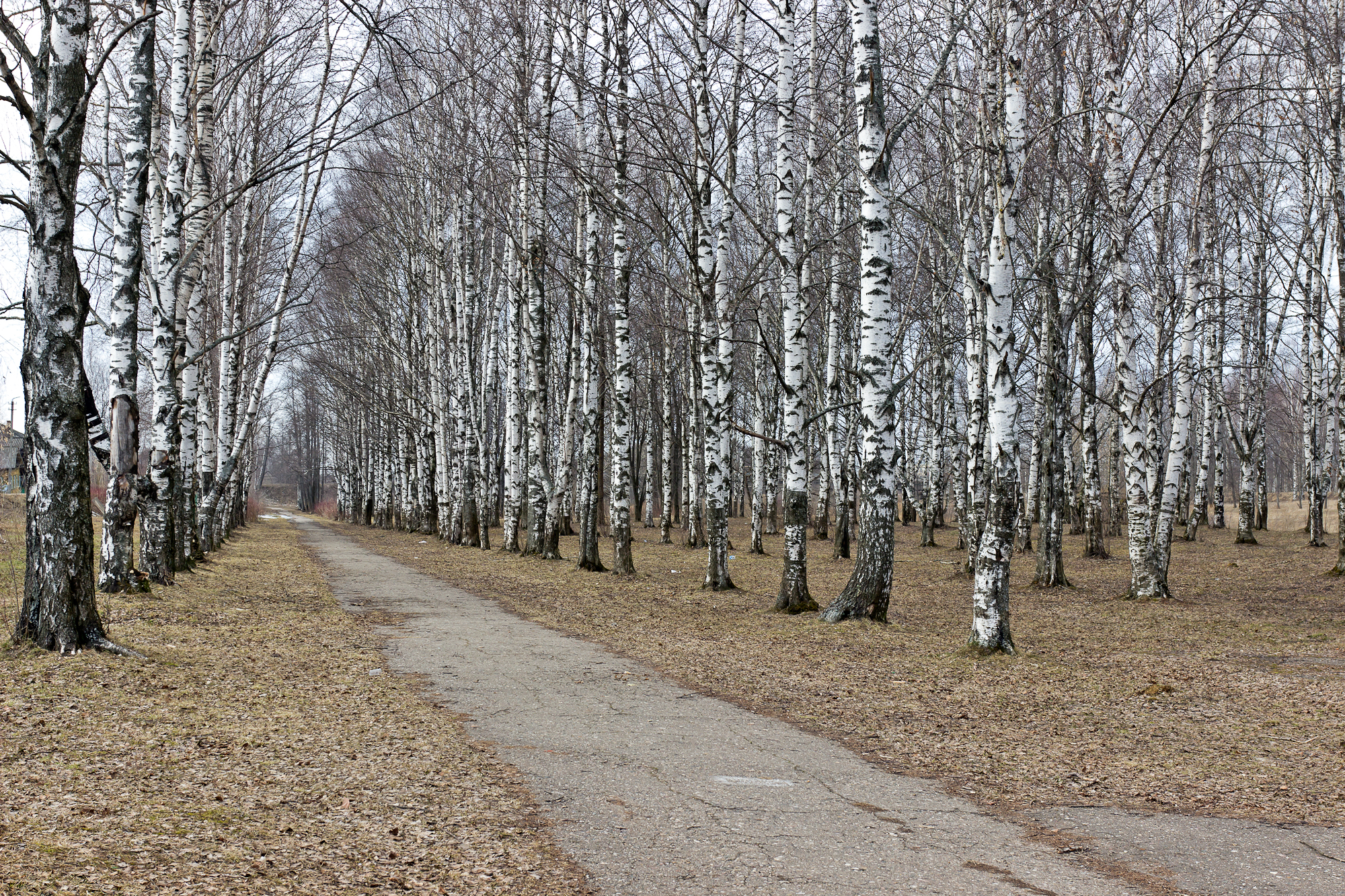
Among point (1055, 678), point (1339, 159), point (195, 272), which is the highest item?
point (1339, 159)

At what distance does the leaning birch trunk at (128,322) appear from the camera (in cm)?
1015

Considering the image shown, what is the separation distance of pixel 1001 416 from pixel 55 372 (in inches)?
328

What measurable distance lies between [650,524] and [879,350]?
1253 inches

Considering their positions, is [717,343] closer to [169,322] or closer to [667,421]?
[169,322]

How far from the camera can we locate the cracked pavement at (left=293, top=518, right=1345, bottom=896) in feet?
12.7

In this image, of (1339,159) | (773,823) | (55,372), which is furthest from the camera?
(1339,159)

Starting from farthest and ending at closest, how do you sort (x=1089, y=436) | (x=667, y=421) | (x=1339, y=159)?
1. (x=667, y=421)
2. (x=1089, y=436)
3. (x=1339, y=159)

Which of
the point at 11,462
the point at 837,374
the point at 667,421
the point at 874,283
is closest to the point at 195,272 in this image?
the point at 874,283

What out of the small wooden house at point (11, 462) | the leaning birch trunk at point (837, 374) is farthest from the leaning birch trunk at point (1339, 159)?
the small wooden house at point (11, 462)

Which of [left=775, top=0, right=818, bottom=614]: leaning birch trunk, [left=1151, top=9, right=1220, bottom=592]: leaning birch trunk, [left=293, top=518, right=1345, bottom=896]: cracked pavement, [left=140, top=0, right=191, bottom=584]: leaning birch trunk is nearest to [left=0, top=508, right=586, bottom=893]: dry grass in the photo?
[left=293, top=518, right=1345, bottom=896]: cracked pavement

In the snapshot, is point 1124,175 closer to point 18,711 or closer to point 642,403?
point 18,711

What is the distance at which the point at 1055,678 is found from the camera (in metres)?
8.38

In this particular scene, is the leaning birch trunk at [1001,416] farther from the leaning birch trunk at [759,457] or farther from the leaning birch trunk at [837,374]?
the leaning birch trunk at [837,374]

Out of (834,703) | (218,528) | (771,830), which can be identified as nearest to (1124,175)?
(834,703)
